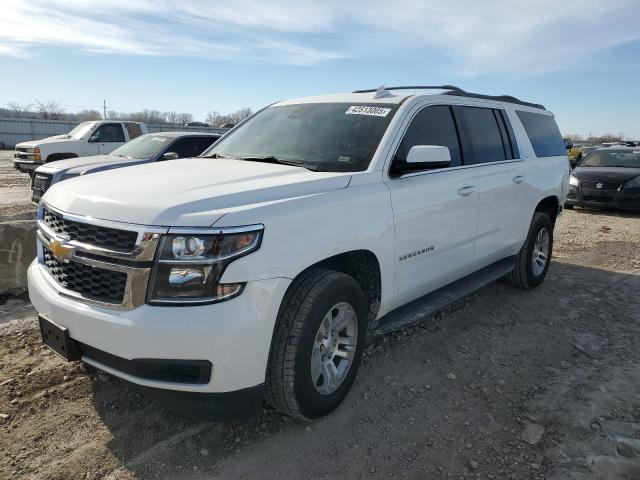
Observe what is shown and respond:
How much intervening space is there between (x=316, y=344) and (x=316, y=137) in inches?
63.2

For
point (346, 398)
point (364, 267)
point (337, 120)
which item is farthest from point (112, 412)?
point (337, 120)

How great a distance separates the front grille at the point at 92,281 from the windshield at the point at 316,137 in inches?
58.9

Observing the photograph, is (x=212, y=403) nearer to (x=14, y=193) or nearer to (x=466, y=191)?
(x=466, y=191)

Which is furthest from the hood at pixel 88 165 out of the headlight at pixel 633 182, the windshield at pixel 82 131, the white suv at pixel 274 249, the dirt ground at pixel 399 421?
the headlight at pixel 633 182

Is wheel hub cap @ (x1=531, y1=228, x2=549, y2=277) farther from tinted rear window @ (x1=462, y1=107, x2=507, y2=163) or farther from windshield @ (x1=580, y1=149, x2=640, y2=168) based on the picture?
windshield @ (x1=580, y1=149, x2=640, y2=168)

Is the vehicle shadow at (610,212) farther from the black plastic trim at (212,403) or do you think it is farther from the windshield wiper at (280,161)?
the black plastic trim at (212,403)

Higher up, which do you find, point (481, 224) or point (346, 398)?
point (481, 224)

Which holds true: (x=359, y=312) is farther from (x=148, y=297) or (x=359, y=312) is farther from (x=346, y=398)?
(x=148, y=297)

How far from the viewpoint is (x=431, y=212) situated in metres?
3.72

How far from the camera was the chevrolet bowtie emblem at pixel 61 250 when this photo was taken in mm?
2678

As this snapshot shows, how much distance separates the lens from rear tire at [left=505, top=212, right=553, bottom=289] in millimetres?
5531

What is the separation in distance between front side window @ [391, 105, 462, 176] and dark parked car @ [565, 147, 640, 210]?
890 cm

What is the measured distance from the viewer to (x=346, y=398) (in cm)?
338

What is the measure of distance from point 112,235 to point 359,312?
1.49m
